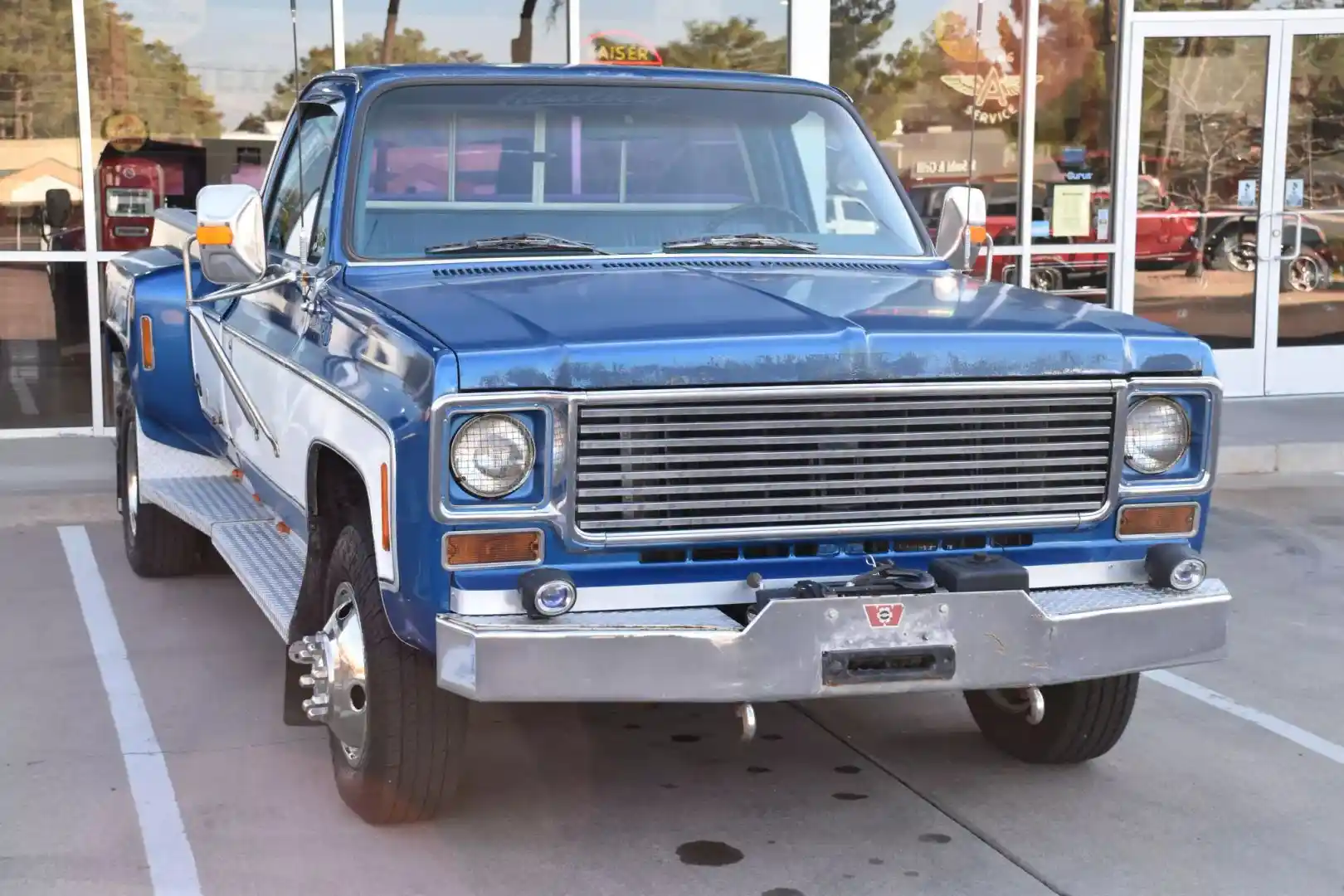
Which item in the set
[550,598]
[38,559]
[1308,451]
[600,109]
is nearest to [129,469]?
[38,559]

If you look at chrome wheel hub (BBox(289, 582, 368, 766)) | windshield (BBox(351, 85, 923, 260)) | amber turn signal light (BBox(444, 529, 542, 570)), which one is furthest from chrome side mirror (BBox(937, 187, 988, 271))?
chrome wheel hub (BBox(289, 582, 368, 766))

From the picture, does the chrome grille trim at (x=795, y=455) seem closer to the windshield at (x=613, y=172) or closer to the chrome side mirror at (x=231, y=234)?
the windshield at (x=613, y=172)

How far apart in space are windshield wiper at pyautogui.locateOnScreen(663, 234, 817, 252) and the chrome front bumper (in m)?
1.53

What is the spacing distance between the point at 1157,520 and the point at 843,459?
3.02 ft

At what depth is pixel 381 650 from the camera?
4105 mm

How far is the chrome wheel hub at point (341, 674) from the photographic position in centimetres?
427

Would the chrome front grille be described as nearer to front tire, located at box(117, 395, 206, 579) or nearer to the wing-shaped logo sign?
front tire, located at box(117, 395, 206, 579)

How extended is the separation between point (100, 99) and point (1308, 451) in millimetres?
8252

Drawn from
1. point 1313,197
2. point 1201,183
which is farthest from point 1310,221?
point 1201,183

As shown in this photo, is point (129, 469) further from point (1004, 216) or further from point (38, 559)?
point (1004, 216)

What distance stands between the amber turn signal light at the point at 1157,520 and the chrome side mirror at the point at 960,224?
150 cm

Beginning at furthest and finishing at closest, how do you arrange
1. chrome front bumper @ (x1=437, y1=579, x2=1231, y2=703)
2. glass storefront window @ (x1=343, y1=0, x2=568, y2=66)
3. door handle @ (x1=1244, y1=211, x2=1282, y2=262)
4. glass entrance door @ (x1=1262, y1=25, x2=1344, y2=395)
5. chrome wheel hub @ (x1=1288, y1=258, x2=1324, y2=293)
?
chrome wheel hub @ (x1=1288, y1=258, x2=1324, y2=293), door handle @ (x1=1244, y1=211, x2=1282, y2=262), glass entrance door @ (x1=1262, y1=25, x2=1344, y2=395), glass storefront window @ (x1=343, y1=0, x2=568, y2=66), chrome front bumper @ (x1=437, y1=579, x2=1231, y2=703)

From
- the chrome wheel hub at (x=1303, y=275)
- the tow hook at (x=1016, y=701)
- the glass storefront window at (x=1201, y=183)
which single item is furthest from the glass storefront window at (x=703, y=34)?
the tow hook at (x=1016, y=701)

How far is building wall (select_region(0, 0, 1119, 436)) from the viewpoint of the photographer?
10.9 metres
